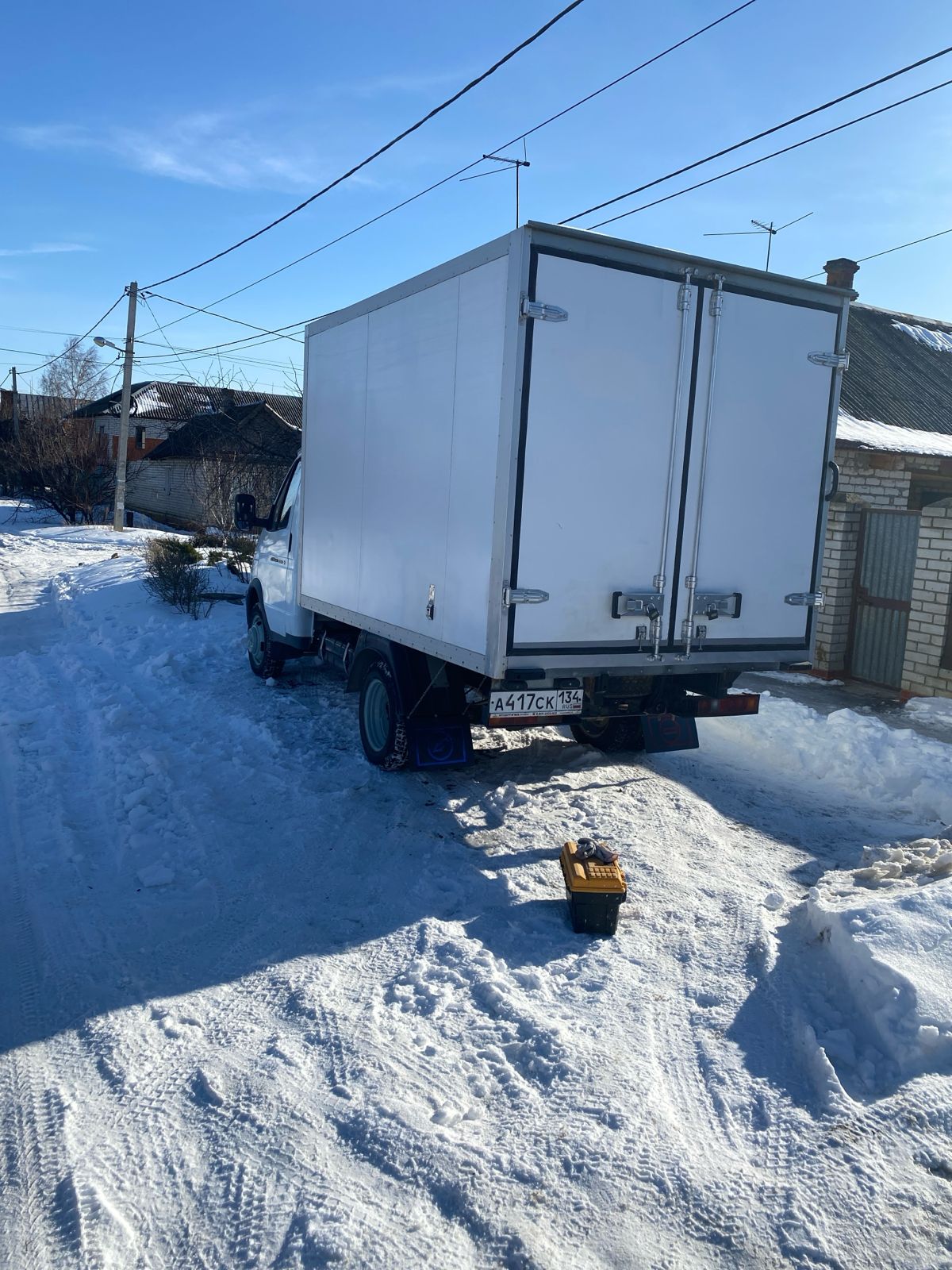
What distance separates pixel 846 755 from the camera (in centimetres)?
771

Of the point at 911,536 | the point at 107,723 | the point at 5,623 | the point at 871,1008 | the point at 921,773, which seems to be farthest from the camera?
the point at 5,623

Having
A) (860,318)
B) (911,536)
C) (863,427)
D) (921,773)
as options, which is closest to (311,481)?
(921,773)

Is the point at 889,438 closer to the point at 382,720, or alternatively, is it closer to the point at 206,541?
the point at 382,720

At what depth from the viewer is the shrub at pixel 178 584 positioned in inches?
514

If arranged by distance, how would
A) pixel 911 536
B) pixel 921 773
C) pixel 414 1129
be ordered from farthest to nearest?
pixel 911 536
pixel 921 773
pixel 414 1129

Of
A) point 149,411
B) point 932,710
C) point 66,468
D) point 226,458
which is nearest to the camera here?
point 932,710

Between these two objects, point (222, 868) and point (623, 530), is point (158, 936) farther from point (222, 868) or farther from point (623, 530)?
point (623, 530)

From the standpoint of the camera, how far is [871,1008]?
3875 millimetres

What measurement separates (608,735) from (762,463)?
2.61m

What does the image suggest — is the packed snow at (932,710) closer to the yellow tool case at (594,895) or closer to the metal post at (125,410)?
the yellow tool case at (594,895)

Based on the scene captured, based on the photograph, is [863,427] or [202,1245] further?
[863,427]

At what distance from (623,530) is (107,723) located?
15.2 ft

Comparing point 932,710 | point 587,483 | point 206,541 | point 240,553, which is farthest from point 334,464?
point 206,541

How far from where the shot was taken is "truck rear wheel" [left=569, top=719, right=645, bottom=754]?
745 centimetres
